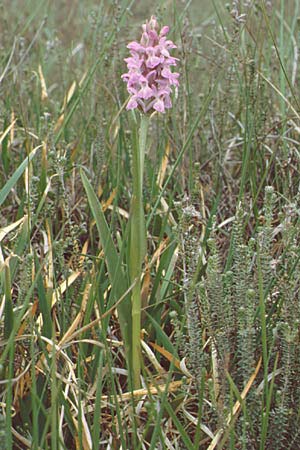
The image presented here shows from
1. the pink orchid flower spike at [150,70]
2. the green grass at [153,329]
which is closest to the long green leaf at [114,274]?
the green grass at [153,329]

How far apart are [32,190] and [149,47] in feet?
1.40

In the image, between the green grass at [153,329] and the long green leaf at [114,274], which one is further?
the long green leaf at [114,274]

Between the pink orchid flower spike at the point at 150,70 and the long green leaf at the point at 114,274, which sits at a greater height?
the pink orchid flower spike at the point at 150,70

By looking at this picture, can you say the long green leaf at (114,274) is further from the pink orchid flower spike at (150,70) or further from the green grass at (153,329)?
the pink orchid flower spike at (150,70)

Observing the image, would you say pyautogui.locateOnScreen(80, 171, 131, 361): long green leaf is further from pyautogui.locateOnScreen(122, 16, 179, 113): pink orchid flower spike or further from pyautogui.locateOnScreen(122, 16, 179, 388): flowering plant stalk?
pyautogui.locateOnScreen(122, 16, 179, 113): pink orchid flower spike

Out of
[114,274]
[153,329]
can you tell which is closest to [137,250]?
[114,274]

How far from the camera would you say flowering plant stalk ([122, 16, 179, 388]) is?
1.22 meters

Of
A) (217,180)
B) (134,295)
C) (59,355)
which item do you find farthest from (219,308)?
(217,180)

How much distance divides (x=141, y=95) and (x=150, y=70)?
47 millimetres

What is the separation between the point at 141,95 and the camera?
122cm

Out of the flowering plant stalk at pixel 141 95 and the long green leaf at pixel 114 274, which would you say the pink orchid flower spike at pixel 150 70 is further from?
the long green leaf at pixel 114 274

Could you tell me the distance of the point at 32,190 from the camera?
1497 millimetres

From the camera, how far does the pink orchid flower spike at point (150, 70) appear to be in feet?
3.99

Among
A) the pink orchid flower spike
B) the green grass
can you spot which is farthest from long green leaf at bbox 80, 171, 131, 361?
the pink orchid flower spike
